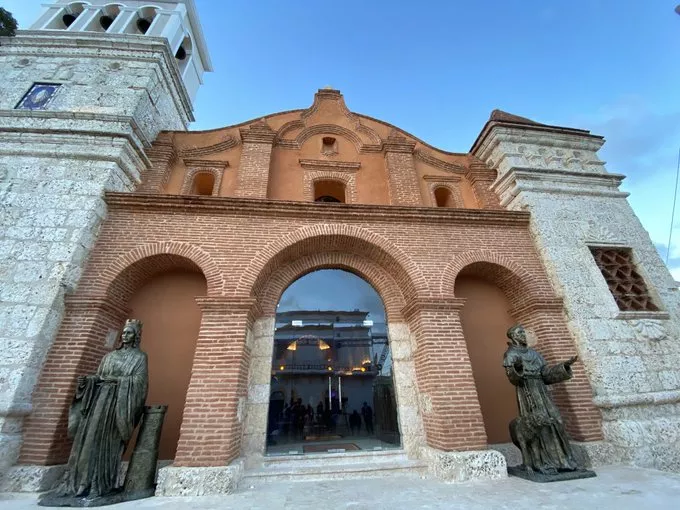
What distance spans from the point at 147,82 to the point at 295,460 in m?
8.78

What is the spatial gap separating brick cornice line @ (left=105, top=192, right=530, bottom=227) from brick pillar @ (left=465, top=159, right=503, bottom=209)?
1097 millimetres

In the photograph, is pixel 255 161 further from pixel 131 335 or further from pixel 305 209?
pixel 131 335

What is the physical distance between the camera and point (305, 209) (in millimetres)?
6066

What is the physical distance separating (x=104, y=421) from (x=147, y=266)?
8.51 ft

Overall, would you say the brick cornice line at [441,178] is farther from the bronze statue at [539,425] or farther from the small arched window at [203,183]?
the small arched window at [203,183]

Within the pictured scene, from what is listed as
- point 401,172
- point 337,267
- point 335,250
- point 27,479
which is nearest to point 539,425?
point 337,267

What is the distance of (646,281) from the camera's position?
6098 millimetres

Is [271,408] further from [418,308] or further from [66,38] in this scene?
[66,38]

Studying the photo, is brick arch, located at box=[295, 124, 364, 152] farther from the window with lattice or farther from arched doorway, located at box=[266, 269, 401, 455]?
the window with lattice

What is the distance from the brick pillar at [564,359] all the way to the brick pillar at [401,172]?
322 centimetres

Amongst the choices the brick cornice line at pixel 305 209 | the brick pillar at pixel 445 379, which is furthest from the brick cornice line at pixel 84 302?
the brick pillar at pixel 445 379

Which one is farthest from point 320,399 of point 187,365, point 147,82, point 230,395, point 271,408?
point 147,82

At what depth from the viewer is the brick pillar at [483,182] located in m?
7.55

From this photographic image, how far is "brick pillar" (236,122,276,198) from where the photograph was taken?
22.3ft
